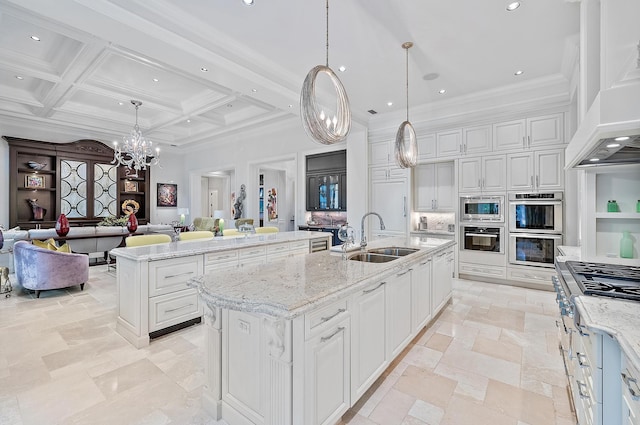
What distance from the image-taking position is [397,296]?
2277 mm

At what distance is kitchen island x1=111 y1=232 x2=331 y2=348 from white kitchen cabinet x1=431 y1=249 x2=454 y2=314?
7.49 ft

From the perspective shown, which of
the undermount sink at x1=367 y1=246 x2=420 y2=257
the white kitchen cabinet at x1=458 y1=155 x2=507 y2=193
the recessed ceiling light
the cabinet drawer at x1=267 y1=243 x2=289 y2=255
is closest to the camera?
the recessed ceiling light

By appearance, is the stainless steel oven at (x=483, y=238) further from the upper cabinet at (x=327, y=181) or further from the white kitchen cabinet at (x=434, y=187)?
the upper cabinet at (x=327, y=181)

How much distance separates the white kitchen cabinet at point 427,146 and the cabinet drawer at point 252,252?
3642 millimetres

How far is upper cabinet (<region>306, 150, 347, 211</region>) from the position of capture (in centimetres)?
675

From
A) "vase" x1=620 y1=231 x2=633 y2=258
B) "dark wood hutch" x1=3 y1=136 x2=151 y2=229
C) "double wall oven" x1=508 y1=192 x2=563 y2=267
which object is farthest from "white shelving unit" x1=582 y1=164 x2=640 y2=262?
"dark wood hutch" x1=3 y1=136 x2=151 y2=229

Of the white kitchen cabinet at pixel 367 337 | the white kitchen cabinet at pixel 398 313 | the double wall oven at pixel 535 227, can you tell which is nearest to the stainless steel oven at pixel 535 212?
the double wall oven at pixel 535 227

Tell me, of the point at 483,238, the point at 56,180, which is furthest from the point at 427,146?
the point at 56,180

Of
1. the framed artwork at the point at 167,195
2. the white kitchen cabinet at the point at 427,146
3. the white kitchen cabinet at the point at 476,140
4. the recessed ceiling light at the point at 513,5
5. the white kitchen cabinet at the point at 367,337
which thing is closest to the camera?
the white kitchen cabinet at the point at 367,337

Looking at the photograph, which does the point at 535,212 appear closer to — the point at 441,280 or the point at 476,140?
the point at 476,140

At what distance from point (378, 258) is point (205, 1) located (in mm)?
3004

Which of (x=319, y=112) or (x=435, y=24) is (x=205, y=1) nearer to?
(x=319, y=112)

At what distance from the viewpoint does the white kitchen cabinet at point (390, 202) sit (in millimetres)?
5844

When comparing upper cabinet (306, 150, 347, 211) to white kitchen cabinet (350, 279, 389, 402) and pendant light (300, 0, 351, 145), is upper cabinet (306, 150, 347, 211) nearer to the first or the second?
pendant light (300, 0, 351, 145)
